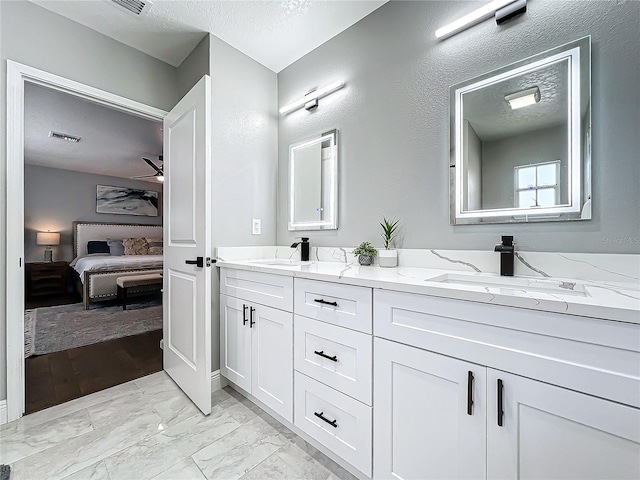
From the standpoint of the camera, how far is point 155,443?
1.46 m

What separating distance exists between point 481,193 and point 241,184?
166cm

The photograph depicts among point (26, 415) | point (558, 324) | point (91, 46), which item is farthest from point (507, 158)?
point (26, 415)

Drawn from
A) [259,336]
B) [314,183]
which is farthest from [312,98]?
[259,336]

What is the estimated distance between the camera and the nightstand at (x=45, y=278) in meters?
4.97

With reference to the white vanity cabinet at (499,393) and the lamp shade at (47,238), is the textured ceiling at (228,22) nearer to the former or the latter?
the white vanity cabinet at (499,393)

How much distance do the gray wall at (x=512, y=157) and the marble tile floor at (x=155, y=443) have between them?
152cm

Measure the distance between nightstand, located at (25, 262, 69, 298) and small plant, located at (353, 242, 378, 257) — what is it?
6255mm

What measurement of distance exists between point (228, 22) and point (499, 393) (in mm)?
2531

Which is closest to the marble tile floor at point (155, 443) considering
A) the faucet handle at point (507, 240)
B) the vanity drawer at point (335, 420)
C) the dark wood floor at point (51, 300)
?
the vanity drawer at point (335, 420)

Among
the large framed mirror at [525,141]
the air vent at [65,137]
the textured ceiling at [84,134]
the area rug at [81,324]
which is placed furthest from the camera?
the air vent at [65,137]

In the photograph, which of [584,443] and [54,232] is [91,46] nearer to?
[584,443]

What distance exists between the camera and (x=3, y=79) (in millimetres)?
1624

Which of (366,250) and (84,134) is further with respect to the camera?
(84,134)

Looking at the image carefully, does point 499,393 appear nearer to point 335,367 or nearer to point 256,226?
point 335,367
